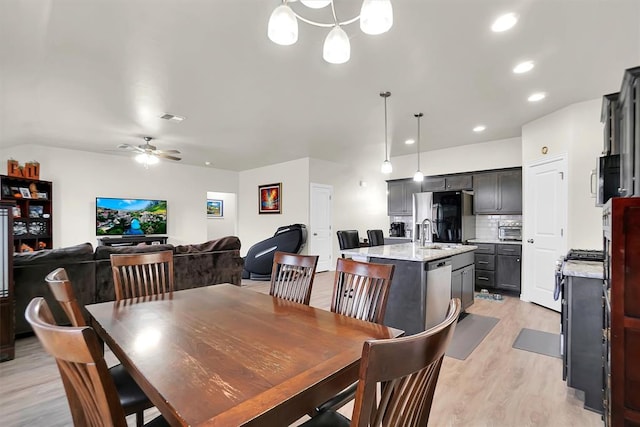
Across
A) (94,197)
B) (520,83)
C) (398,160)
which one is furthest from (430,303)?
(94,197)

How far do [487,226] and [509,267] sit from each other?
1.03 m

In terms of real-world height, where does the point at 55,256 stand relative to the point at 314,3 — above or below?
below

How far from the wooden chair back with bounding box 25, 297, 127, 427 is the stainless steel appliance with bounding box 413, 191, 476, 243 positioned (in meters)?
4.92

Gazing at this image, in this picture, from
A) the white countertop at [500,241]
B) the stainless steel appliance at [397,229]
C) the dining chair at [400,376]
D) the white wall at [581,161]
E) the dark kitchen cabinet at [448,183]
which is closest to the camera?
the dining chair at [400,376]

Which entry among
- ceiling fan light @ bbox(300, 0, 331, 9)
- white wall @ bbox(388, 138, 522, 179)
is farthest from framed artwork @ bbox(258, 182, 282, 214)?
ceiling fan light @ bbox(300, 0, 331, 9)

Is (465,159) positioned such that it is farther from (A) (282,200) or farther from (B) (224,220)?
(B) (224,220)

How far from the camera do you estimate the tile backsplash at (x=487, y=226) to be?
18.3 ft

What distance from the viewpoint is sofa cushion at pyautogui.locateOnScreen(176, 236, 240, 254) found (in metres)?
4.08

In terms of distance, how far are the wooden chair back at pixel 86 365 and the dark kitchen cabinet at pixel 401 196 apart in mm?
6282

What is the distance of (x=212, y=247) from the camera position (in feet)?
14.1

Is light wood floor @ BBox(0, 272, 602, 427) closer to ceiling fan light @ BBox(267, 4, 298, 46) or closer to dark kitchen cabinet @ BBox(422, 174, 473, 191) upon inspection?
ceiling fan light @ BBox(267, 4, 298, 46)

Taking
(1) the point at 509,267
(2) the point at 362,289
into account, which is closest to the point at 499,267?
(1) the point at 509,267

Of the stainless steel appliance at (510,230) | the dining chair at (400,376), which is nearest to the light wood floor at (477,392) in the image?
the dining chair at (400,376)

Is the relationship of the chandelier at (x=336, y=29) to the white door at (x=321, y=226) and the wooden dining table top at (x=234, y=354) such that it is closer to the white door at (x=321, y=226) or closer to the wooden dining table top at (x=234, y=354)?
the wooden dining table top at (x=234, y=354)
